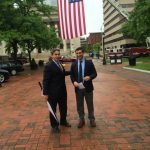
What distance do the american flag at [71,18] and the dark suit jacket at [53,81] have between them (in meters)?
3.17

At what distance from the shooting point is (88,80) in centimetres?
737

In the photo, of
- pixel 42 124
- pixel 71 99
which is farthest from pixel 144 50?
pixel 42 124

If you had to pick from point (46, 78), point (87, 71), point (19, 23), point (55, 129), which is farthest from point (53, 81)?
point (19, 23)

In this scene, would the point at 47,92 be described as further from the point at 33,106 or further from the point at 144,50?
the point at 144,50

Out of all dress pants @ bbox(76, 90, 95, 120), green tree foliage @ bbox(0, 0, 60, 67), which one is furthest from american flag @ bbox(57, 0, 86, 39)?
green tree foliage @ bbox(0, 0, 60, 67)

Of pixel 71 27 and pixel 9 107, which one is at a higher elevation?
pixel 71 27

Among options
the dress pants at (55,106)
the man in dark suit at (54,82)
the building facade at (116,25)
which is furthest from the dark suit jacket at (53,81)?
the building facade at (116,25)

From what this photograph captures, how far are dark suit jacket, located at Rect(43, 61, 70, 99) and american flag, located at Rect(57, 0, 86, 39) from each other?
3165mm

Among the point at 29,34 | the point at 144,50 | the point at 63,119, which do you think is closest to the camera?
the point at 63,119

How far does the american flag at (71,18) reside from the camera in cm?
1027

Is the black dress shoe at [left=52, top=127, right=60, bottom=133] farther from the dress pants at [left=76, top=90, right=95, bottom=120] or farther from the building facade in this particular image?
the building facade

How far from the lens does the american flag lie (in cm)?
1027

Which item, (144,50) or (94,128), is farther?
(144,50)

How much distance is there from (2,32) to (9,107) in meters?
20.1
